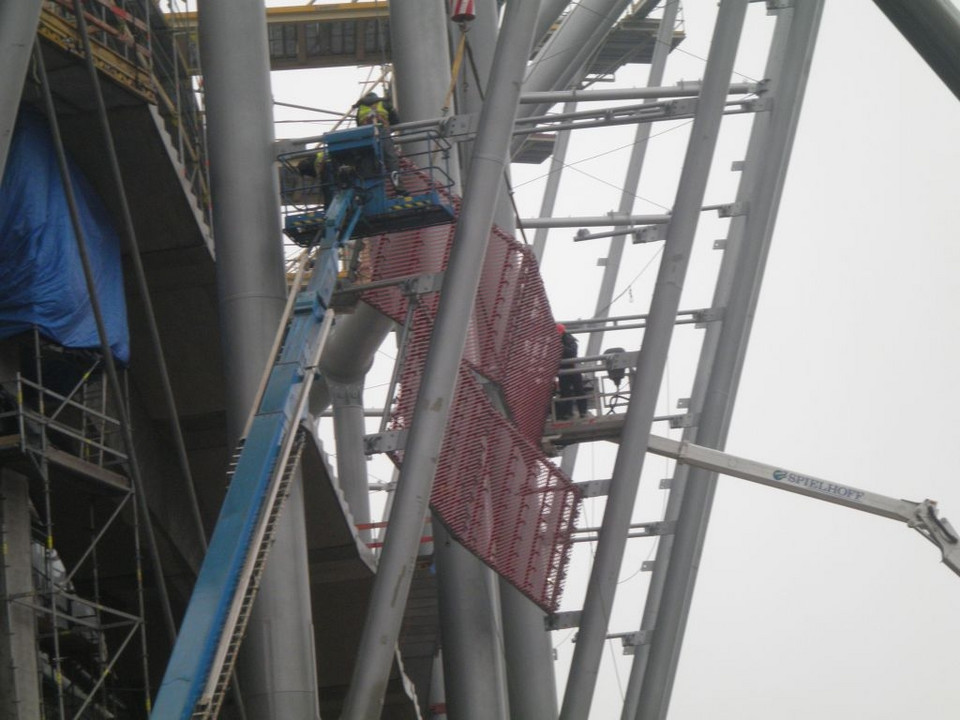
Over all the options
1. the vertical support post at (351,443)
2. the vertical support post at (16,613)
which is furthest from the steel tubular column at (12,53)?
the vertical support post at (351,443)

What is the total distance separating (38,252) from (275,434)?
6.22 metres

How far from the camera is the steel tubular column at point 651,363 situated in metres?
20.0

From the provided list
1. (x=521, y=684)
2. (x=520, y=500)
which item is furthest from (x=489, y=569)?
(x=521, y=684)

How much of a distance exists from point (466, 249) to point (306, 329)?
7.60ft

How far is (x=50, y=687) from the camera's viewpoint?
71.1 feet

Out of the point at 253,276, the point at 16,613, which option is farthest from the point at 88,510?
the point at 253,276

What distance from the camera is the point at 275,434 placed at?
47.5 feet

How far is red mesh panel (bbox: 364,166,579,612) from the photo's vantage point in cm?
1952

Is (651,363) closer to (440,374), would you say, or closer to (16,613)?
(440,374)

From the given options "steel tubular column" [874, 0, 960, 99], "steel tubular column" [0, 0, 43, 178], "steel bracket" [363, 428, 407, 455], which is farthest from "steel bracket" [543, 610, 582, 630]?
"steel tubular column" [874, 0, 960, 99]

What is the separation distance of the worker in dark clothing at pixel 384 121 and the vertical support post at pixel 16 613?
5.70 m

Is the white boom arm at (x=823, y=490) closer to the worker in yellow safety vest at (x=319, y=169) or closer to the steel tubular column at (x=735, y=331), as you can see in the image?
the steel tubular column at (x=735, y=331)

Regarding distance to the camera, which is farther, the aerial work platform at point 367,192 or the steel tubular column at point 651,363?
the steel tubular column at point 651,363

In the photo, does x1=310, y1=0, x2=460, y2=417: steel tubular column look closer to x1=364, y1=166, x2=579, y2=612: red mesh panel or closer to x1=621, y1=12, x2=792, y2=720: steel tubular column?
x1=364, y1=166, x2=579, y2=612: red mesh panel
